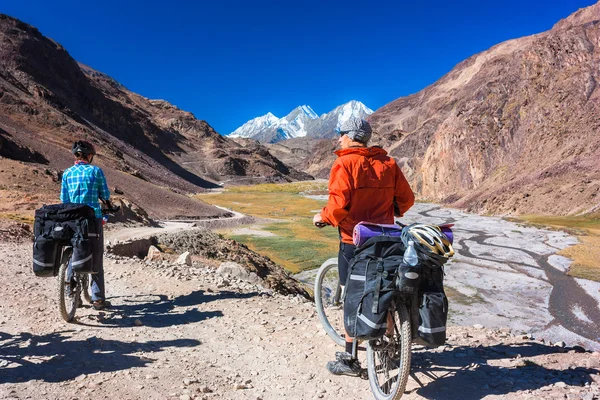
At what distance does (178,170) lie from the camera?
117938 mm

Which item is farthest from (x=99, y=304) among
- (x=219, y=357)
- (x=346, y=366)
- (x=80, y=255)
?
(x=346, y=366)

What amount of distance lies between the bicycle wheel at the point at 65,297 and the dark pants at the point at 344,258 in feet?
13.3

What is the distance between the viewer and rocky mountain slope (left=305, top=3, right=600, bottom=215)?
5056cm

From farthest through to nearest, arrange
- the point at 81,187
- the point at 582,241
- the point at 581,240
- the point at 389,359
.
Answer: the point at 581,240 < the point at 582,241 < the point at 81,187 < the point at 389,359

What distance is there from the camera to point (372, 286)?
3838 millimetres

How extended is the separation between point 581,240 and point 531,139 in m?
37.1

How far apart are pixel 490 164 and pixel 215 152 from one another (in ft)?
340

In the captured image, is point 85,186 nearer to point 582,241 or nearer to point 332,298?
point 332,298

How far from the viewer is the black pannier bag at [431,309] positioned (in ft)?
12.1

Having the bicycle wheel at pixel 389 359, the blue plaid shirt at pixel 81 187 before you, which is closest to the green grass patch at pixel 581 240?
the bicycle wheel at pixel 389 359

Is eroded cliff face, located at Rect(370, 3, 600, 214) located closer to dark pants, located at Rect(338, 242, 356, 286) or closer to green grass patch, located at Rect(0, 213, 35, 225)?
dark pants, located at Rect(338, 242, 356, 286)

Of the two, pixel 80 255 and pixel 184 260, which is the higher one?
pixel 80 255

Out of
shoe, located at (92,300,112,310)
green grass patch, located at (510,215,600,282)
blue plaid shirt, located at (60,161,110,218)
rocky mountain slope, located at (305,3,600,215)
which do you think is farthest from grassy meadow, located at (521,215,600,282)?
blue plaid shirt, located at (60,161,110,218)

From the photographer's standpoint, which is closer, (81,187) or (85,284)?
(81,187)
